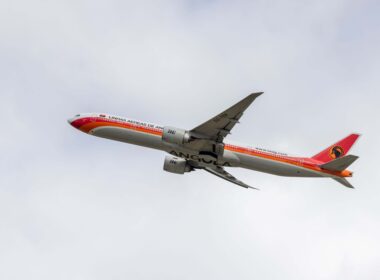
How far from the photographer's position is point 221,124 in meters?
57.8

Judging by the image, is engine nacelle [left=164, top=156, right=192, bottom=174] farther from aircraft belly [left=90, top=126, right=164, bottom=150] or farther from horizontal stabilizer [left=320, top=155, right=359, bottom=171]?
horizontal stabilizer [left=320, top=155, right=359, bottom=171]

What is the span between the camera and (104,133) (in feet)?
202

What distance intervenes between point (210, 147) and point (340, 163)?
11342 mm

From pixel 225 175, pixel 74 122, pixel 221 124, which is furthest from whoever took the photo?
pixel 225 175

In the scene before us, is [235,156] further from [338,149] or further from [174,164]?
[338,149]

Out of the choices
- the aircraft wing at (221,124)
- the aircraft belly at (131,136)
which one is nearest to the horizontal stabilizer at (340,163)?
the aircraft wing at (221,124)

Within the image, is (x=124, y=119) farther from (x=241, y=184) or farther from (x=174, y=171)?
(x=241, y=184)

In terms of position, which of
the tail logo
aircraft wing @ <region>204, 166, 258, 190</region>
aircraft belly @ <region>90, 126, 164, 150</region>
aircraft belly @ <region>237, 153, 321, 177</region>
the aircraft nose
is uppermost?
the tail logo

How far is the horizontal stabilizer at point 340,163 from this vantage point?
58.2 m

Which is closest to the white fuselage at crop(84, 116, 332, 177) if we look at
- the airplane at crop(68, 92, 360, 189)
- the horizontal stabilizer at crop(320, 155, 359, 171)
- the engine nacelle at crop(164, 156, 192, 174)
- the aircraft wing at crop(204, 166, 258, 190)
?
the airplane at crop(68, 92, 360, 189)

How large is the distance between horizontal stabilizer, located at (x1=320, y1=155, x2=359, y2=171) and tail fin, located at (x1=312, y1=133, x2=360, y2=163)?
3042 millimetres

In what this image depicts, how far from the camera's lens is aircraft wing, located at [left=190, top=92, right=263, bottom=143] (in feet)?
181

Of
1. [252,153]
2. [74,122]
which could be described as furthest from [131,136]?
[252,153]

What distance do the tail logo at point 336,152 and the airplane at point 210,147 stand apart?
1.01 m
